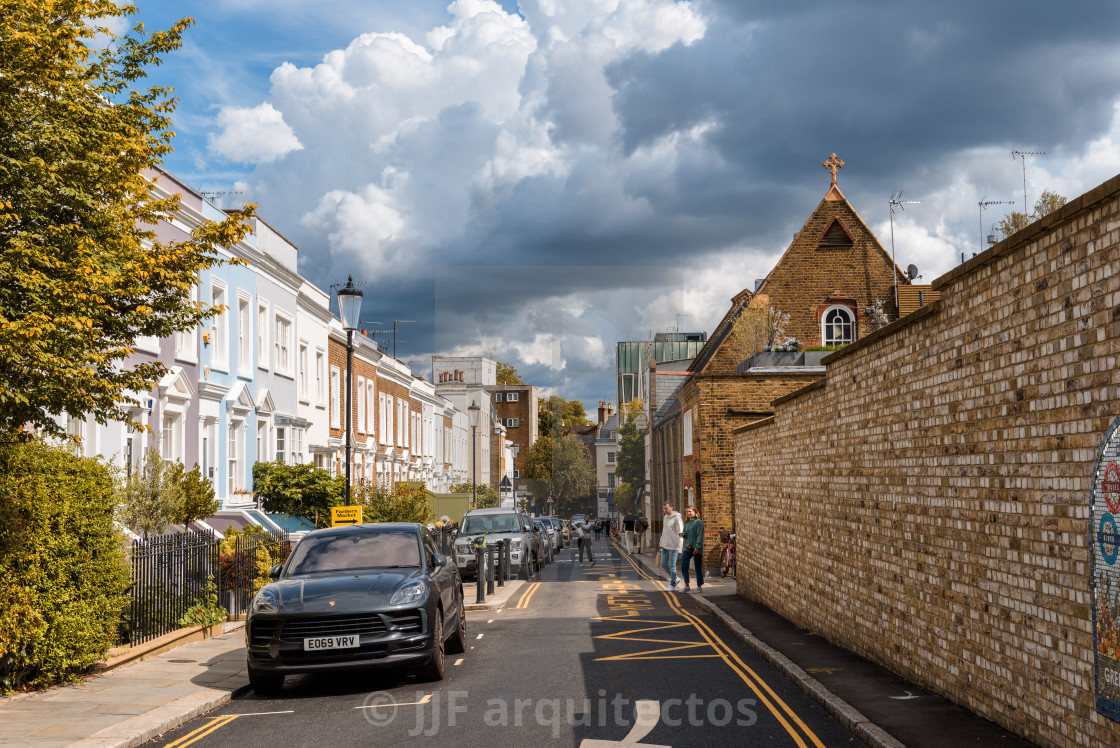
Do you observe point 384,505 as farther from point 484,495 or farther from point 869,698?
point 484,495

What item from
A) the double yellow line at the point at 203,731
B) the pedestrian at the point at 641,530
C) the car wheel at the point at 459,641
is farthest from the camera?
the pedestrian at the point at 641,530

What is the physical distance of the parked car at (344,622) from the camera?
32.9 ft

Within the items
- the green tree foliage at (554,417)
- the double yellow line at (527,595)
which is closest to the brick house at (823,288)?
the double yellow line at (527,595)

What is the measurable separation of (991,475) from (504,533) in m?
21.4

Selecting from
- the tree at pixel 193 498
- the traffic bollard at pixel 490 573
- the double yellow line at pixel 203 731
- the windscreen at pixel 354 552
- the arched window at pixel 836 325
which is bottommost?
the traffic bollard at pixel 490 573

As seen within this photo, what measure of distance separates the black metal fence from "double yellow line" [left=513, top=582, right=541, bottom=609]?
16.1ft

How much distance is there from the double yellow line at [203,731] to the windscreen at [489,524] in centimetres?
1904

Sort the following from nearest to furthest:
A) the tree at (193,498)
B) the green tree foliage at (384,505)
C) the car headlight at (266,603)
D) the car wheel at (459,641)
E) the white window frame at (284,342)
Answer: the car headlight at (266,603) → the car wheel at (459,641) → the tree at (193,498) → the green tree foliage at (384,505) → the white window frame at (284,342)

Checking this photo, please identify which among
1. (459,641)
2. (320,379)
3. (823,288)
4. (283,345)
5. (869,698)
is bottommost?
(459,641)

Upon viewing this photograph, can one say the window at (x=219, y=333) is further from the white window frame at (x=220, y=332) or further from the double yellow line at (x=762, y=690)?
the double yellow line at (x=762, y=690)

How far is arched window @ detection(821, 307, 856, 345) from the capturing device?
35.4 meters

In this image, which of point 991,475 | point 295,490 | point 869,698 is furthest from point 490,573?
point 991,475

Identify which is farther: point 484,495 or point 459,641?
point 484,495

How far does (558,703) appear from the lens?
9180 millimetres
